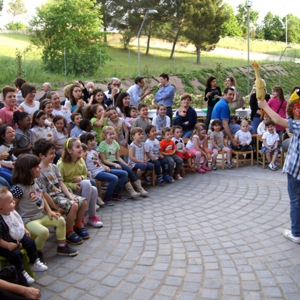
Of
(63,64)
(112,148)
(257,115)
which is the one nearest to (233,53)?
(63,64)

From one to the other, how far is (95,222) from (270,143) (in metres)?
5.23

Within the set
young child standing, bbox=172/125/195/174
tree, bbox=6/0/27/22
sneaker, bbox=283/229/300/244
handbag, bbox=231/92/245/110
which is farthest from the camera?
tree, bbox=6/0/27/22

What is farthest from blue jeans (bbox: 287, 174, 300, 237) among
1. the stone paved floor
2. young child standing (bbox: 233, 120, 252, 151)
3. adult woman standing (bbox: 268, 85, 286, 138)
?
adult woman standing (bbox: 268, 85, 286, 138)

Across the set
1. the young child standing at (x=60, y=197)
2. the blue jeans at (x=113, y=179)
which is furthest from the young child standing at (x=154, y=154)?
the young child standing at (x=60, y=197)

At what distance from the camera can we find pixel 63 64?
29.9 metres

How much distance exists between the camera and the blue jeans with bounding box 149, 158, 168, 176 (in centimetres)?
748

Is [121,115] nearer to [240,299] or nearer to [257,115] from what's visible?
[257,115]

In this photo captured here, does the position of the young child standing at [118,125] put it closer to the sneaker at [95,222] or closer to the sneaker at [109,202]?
the sneaker at [109,202]

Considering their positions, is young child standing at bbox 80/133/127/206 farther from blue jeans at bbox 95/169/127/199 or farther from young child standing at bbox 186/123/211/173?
young child standing at bbox 186/123/211/173

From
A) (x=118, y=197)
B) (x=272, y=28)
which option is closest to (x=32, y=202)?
(x=118, y=197)

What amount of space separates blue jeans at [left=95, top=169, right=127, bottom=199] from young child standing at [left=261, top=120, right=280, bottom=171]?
157 inches

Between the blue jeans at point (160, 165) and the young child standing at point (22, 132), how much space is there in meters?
2.57

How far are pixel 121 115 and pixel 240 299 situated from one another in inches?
212

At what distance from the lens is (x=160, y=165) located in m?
7.57
